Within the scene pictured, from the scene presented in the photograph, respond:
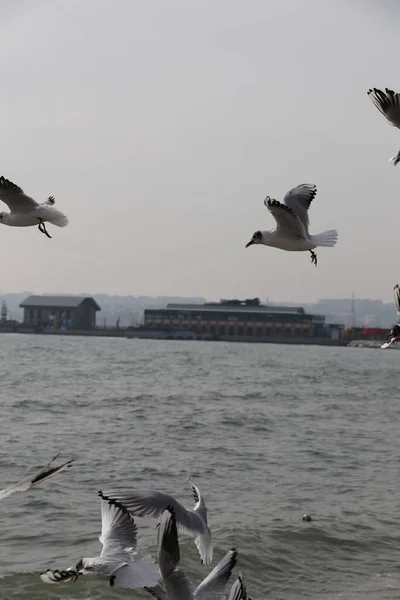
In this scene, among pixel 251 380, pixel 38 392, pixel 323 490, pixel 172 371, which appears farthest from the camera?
pixel 172 371

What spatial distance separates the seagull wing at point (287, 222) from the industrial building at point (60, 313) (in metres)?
162

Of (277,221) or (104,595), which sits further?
(104,595)

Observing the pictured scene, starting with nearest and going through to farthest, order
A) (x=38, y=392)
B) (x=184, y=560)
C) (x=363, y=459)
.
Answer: (x=184, y=560)
(x=363, y=459)
(x=38, y=392)

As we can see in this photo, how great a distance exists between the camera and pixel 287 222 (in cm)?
834

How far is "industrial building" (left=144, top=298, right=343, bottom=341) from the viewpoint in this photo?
16250 cm

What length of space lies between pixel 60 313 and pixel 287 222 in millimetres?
164126

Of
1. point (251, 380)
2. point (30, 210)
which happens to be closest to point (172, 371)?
point (251, 380)

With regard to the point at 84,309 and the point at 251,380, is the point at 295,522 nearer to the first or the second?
the point at 251,380

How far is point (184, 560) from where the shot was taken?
13336 mm

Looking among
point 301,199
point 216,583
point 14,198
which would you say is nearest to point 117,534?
point 216,583

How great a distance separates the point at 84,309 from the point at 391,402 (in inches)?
5246

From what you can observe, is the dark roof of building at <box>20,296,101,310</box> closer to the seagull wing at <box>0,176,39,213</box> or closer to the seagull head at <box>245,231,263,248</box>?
the seagull wing at <box>0,176,39,213</box>

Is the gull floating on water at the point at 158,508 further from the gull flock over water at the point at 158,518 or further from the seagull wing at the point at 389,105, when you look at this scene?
the seagull wing at the point at 389,105

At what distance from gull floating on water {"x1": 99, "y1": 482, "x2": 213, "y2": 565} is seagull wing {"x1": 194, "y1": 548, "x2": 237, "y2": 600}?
26cm
